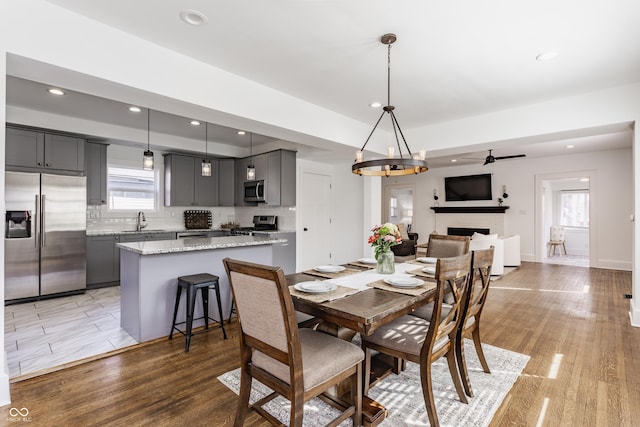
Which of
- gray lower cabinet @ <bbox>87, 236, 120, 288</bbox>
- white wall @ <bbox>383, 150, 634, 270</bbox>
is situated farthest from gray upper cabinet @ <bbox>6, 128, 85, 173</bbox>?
white wall @ <bbox>383, 150, 634, 270</bbox>

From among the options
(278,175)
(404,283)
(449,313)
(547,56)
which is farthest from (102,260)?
(547,56)

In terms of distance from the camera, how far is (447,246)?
10.9 feet

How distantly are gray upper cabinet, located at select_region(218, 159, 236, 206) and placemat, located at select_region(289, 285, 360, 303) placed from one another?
181 inches

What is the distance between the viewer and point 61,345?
2785mm

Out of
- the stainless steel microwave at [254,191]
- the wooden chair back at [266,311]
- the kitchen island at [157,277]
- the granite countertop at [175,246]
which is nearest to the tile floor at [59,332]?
the kitchen island at [157,277]

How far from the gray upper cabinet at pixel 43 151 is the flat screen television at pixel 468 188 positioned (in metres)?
7.90

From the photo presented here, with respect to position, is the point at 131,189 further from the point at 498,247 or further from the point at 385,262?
the point at 498,247

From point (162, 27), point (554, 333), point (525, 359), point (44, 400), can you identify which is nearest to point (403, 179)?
point (554, 333)

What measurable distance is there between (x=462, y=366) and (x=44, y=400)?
2.69 m

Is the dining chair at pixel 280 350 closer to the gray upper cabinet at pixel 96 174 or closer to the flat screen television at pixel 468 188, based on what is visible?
the gray upper cabinet at pixel 96 174

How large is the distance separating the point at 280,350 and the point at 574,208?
10476 mm

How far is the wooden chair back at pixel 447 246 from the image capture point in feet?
10.5

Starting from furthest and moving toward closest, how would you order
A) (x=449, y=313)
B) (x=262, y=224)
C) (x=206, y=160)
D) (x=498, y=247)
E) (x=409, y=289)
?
1. (x=262, y=224)
2. (x=498, y=247)
3. (x=206, y=160)
4. (x=409, y=289)
5. (x=449, y=313)

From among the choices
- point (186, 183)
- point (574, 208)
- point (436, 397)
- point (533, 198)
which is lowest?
point (436, 397)
